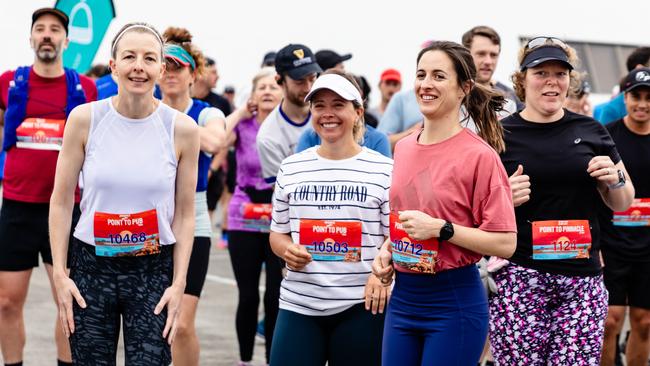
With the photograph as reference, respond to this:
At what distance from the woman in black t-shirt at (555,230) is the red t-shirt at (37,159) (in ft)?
8.83

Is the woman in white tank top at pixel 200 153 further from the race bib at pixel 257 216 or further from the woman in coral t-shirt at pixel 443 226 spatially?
the woman in coral t-shirt at pixel 443 226

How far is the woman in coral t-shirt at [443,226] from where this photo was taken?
13.4 ft

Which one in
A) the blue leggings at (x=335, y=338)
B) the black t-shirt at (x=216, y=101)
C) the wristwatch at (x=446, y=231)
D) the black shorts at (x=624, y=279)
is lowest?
the blue leggings at (x=335, y=338)

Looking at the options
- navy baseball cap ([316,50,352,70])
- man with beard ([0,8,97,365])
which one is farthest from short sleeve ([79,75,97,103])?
navy baseball cap ([316,50,352,70])

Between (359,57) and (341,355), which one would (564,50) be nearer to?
(341,355)

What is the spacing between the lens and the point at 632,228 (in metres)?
6.63

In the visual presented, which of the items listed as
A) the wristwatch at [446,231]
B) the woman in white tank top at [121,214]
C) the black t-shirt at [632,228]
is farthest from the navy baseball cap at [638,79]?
the woman in white tank top at [121,214]

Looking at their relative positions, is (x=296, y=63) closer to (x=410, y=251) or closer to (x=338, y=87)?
(x=338, y=87)

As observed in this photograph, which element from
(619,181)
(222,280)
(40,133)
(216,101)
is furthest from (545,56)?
(222,280)

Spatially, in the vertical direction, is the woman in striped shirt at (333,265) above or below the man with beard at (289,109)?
below

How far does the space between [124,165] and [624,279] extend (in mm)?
3537

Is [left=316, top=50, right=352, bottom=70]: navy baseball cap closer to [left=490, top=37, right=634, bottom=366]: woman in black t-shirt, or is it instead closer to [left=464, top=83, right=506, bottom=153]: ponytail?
[left=490, top=37, right=634, bottom=366]: woman in black t-shirt

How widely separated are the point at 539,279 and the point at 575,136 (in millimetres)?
647

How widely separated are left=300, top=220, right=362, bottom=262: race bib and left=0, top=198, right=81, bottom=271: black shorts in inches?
86.3
